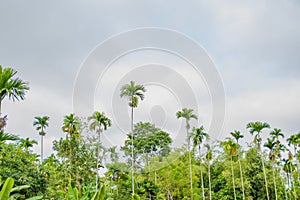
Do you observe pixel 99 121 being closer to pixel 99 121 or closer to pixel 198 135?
pixel 99 121

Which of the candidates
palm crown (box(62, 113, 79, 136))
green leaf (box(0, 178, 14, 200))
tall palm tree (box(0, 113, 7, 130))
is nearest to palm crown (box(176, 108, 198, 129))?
palm crown (box(62, 113, 79, 136))

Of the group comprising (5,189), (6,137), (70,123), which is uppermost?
(70,123)

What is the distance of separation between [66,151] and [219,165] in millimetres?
26990

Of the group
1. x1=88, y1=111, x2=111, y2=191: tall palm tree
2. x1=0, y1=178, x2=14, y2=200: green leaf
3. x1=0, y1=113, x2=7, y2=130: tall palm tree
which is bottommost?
x1=0, y1=178, x2=14, y2=200: green leaf

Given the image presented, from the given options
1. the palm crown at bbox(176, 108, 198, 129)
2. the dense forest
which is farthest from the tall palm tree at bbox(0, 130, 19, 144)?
the palm crown at bbox(176, 108, 198, 129)

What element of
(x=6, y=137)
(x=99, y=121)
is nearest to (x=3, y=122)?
(x=6, y=137)

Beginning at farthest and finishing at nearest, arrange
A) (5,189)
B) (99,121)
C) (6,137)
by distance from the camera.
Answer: (99,121), (6,137), (5,189)

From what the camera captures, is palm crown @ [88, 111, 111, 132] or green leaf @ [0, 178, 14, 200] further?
palm crown @ [88, 111, 111, 132]

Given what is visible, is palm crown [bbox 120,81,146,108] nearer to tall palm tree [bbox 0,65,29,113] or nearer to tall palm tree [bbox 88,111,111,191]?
tall palm tree [bbox 88,111,111,191]

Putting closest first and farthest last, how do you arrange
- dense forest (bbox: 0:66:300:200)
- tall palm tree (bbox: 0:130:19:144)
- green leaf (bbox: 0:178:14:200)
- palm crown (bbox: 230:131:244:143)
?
green leaf (bbox: 0:178:14:200) → tall palm tree (bbox: 0:130:19:144) → dense forest (bbox: 0:66:300:200) → palm crown (bbox: 230:131:244:143)

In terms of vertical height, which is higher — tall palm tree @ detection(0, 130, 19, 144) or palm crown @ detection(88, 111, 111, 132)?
palm crown @ detection(88, 111, 111, 132)

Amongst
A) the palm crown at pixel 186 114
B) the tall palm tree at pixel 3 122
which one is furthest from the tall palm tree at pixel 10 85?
the palm crown at pixel 186 114

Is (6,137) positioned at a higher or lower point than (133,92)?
lower

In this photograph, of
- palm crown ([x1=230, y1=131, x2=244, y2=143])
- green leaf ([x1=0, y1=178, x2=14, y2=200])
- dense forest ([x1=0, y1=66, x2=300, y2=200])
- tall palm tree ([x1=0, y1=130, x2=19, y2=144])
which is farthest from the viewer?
palm crown ([x1=230, y1=131, x2=244, y2=143])
